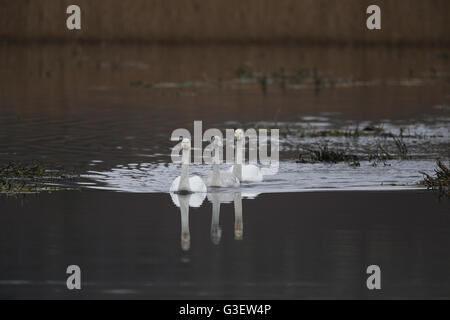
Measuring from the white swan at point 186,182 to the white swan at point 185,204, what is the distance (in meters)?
0.08

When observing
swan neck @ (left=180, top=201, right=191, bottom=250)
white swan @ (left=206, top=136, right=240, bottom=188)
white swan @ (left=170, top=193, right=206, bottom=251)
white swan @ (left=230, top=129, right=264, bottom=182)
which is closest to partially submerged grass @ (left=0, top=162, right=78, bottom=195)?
white swan @ (left=170, top=193, right=206, bottom=251)

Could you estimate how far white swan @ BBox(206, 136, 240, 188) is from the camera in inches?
626

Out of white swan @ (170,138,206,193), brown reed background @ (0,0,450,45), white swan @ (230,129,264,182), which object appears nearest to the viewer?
white swan @ (170,138,206,193)

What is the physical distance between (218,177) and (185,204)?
1.23 metres

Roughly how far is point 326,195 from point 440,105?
17.6 metres

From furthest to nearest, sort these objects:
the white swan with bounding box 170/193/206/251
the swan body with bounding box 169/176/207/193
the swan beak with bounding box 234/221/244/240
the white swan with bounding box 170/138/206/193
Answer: the swan body with bounding box 169/176/207/193 < the white swan with bounding box 170/138/206/193 < the white swan with bounding box 170/193/206/251 < the swan beak with bounding box 234/221/244/240

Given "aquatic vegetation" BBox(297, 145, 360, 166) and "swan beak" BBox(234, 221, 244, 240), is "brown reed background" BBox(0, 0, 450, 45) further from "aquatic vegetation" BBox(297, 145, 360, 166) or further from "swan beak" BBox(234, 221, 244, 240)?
"swan beak" BBox(234, 221, 244, 240)

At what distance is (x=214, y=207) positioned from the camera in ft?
48.1

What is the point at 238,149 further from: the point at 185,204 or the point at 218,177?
the point at 185,204

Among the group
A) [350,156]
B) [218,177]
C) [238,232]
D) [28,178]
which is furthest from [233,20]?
[238,232]

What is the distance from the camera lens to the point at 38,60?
54.4 metres

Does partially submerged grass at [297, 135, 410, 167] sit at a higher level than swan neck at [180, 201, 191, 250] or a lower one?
higher

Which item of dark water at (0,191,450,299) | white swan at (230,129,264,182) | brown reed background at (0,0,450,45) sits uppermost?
brown reed background at (0,0,450,45)

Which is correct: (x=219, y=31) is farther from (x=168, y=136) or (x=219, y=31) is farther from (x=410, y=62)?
(x=168, y=136)
